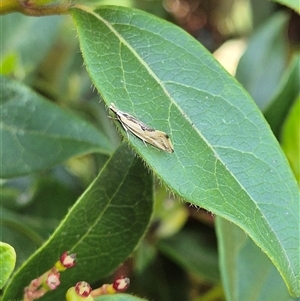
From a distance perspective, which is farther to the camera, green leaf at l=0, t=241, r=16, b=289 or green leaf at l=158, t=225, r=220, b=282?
green leaf at l=158, t=225, r=220, b=282

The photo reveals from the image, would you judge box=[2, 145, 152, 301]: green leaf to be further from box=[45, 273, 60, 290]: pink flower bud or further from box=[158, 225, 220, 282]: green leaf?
box=[158, 225, 220, 282]: green leaf

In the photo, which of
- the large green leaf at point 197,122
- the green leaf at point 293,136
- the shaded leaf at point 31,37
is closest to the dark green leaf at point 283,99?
the green leaf at point 293,136

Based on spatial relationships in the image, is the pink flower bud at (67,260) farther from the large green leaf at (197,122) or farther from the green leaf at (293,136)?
the green leaf at (293,136)

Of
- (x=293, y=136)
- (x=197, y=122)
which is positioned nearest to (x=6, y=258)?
(x=197, y=122)

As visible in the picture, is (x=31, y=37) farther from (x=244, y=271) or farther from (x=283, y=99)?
(x=244, y=271)

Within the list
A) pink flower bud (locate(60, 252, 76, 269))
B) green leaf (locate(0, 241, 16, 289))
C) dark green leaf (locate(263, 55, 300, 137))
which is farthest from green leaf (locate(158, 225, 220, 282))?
green leaf (locate(0, 241, 16, 289))

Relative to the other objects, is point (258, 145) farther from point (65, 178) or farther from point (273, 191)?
point (65, 178)
